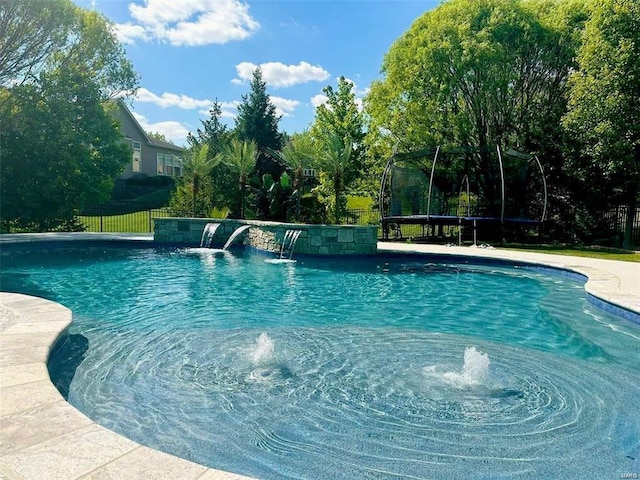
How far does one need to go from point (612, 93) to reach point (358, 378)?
14.3 metres

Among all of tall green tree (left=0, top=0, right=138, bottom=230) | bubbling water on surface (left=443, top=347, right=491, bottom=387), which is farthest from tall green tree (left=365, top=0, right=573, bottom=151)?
bubbling water on surface (left=443, top=347, right=491, bottom=387)

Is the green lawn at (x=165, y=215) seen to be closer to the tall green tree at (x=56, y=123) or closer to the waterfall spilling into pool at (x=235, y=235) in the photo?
the tall green tree at (x=56, y=123)

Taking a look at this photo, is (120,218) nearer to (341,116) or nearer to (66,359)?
(341,116)

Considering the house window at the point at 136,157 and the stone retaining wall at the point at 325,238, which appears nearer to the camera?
the stone retaining wall at the point at 325,238

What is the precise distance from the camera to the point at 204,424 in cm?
344

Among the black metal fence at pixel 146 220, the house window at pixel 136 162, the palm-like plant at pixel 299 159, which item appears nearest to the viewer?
the black metal fence at pixel 146 220

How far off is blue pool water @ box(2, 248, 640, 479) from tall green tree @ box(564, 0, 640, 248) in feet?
27.0

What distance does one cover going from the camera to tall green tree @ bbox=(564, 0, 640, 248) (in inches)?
551

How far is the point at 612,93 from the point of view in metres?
14.2

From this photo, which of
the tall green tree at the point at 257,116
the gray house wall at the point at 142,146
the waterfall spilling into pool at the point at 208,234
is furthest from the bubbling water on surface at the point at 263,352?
the gray house wall at the point at 142,146

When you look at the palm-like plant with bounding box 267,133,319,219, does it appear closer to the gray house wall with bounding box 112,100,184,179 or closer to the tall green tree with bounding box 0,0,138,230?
the tall green tree with bounding box 0,0,138,230

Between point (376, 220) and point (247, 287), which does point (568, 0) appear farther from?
point (247, 287)

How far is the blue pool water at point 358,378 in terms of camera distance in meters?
3.11

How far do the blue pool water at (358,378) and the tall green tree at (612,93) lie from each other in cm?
823
